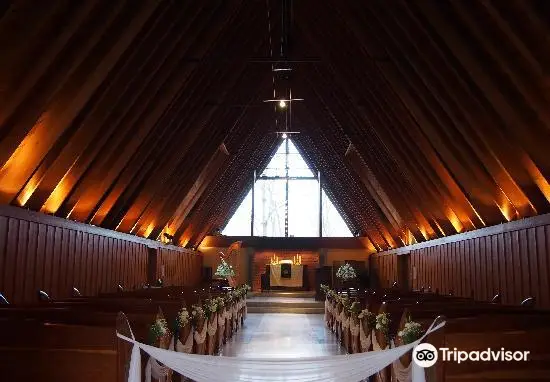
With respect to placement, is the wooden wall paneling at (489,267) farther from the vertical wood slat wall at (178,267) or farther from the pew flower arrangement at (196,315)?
the vertical wood slat wall at (178,267)

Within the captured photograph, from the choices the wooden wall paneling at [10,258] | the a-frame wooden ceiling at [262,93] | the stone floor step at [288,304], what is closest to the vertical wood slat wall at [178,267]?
the a-frame wooden ceiling at [262,93]

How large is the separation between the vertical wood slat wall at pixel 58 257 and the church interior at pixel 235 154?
49 millimetres

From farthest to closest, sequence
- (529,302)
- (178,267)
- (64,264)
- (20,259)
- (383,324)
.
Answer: (178,267) < (64,264) < (20,259) < (529,302) < (383,324)

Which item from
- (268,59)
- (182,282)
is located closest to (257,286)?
(182,282)

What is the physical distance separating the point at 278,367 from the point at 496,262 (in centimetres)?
782

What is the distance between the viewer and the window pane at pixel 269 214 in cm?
2794

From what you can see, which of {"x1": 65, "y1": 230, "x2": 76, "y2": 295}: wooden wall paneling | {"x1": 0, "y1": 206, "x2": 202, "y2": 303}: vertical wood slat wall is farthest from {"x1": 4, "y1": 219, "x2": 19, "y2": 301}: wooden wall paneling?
{"x1": 65, "y1": 230, "x2": 76, "y2": 295}: wooden wall paneling

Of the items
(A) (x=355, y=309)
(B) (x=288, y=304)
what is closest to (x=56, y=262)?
(A) (x=355, y=309)

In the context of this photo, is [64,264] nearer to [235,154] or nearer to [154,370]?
[154,370]

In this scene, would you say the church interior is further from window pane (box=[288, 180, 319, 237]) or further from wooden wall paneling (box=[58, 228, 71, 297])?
window pane (box=[288, 180, 319, 237])

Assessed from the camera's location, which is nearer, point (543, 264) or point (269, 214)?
point (543, 264)

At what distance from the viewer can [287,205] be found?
28047mm

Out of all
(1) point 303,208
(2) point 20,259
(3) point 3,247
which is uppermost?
(1) point 303,208

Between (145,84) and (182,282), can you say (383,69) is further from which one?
(182,282)
